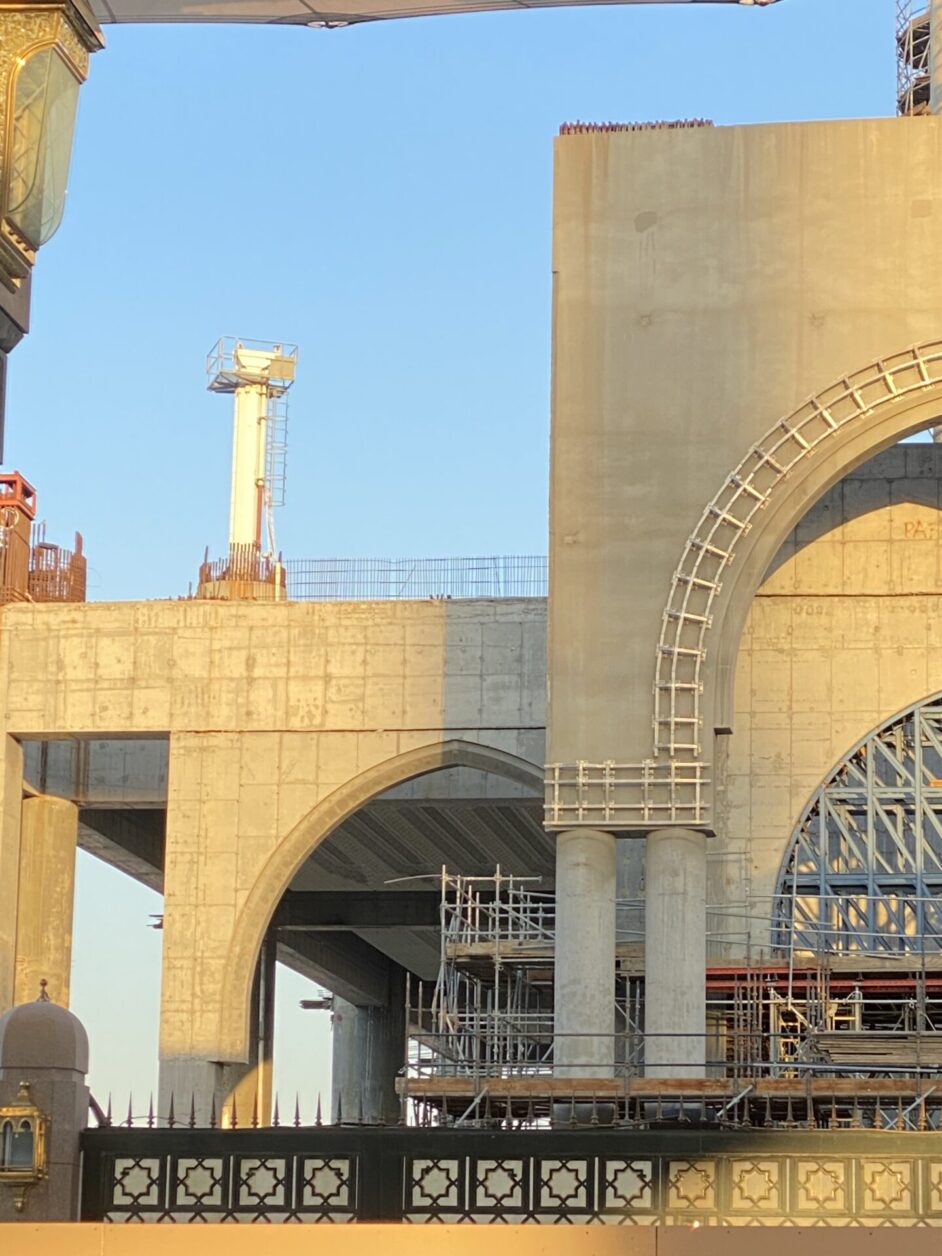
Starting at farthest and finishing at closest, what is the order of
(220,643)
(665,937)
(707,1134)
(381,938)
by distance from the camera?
(381,938) → (220,643) → (665,937) → (707,1134)

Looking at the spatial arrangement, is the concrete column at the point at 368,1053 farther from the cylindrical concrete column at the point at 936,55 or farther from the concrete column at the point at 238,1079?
the cylindrical concrete column at the point at 936,55

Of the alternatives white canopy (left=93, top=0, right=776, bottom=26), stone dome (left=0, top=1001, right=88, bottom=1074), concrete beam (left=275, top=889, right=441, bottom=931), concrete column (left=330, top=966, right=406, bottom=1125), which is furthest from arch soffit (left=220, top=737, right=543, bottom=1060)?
white canopy (left=93, top=0, right=776, bottom=26)

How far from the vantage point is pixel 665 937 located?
1304 inches

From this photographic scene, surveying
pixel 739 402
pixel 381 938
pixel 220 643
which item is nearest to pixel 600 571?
pixel 739 402

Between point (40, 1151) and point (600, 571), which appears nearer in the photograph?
point (40, 1151)

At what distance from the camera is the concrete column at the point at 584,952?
32.4m

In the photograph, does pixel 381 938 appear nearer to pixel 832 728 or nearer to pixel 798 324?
pixel 832 728

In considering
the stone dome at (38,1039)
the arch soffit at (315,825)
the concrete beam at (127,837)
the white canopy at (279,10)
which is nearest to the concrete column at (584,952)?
the arch soffit at (315,825)

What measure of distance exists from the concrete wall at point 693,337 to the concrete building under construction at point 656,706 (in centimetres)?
5

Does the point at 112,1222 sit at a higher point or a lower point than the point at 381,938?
lower

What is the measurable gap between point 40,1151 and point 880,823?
24147mm

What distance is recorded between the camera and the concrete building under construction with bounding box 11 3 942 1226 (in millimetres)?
33375

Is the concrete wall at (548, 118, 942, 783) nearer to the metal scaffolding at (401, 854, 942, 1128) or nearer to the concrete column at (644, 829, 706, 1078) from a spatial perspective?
the concrete column at (644, 829, 706, 1078)

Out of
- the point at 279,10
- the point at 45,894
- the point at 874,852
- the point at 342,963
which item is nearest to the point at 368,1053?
the point at 342,963
